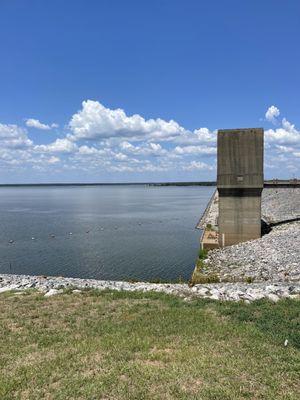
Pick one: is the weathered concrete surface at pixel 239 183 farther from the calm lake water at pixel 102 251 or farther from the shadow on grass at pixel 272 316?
the shadow on grass at pixel 272 316

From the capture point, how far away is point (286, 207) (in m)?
58.9

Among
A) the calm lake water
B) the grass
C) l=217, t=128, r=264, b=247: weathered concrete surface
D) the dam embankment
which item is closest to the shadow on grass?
the grass

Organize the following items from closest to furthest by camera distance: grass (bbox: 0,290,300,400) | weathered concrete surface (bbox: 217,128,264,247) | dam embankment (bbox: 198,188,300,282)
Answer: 1. grass (bbox: 0,290,300,400)
2. dam embankment (bbox: 198,188,300,282)
3. weathered concrete surface (bbox: 217,128,264,247)

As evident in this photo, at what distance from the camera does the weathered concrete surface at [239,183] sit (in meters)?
29.8

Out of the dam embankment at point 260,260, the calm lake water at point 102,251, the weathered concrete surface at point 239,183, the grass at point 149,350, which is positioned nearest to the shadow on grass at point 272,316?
the grass at point 149,350

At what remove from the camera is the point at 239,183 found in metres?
30.7

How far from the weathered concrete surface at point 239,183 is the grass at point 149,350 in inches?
786

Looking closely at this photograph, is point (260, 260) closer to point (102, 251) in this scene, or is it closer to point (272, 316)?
point (272, 316)

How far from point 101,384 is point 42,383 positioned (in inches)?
43.6

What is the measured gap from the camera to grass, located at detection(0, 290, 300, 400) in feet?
21.8

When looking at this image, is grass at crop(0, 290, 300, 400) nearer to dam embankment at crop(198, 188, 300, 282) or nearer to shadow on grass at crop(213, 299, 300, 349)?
shadow on grass at crop(213, 299, 300, 349)

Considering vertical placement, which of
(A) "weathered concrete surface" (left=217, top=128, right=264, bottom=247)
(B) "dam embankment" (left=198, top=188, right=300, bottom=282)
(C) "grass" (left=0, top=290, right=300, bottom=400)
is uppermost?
(A) "weathered concrete surface" (left=217, top=128, right=264, bottom=247)

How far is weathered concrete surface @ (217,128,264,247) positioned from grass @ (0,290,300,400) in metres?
20.0

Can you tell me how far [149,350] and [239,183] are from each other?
23975mm
